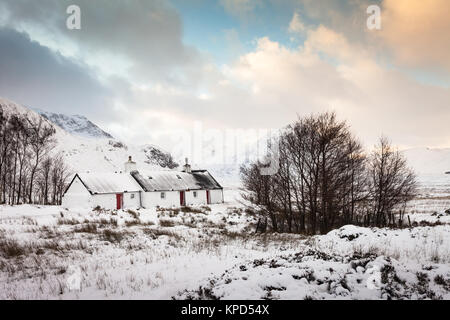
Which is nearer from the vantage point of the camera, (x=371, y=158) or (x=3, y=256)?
(x=3, y=256)

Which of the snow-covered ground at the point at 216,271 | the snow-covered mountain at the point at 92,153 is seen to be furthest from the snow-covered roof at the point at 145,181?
the snow-covered mountain at the point at 92,153

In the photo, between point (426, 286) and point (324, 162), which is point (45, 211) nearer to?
point (324, 162)

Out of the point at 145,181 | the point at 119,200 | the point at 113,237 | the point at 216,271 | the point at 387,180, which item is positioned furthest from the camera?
the point at 145,181

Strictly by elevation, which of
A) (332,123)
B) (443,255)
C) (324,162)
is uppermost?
(332,123)

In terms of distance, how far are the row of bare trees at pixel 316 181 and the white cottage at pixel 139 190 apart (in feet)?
65.4

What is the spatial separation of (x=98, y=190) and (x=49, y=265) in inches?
1035

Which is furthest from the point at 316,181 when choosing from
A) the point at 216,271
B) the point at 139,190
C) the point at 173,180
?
the point at 173,180

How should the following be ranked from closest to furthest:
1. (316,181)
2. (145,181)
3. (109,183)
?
(316,181) → (109,183) → (145,181)

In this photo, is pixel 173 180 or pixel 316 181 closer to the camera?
pixel 316 181

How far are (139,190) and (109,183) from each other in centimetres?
392

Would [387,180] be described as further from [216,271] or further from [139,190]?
[139,190]

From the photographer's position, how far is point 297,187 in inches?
742

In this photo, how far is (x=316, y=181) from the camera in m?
17.4
